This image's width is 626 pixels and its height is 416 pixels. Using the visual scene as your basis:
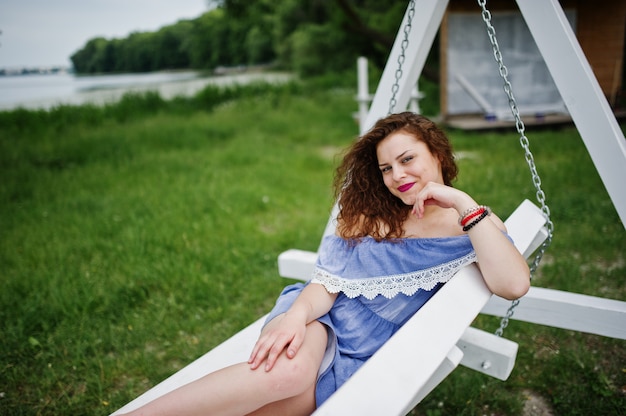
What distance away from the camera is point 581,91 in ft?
5.35

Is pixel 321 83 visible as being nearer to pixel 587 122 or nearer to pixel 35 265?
pixel 35 265

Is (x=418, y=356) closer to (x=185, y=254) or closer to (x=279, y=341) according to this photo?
(x=279, y=341)

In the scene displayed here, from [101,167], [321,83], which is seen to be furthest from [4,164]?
[321,83]

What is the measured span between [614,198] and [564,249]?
2.10 m

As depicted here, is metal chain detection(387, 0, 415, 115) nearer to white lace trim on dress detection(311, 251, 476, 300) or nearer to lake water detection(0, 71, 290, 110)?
white lace trim on dress detection(311, 251, 476, 300)

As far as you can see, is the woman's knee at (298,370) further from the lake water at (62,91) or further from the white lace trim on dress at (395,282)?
the lake water at (62,91)

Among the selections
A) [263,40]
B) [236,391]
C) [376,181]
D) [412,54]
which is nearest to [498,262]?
[376,181]

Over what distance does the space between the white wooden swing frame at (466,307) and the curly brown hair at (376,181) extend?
31 cm

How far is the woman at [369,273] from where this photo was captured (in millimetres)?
1368

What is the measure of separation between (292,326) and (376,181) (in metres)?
0.70

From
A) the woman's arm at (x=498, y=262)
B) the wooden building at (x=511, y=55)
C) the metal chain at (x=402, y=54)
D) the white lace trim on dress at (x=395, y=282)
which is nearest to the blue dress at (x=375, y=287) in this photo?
the white lace trim on dress at (x=395, y=282)

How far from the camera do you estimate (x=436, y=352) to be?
3.92 ft

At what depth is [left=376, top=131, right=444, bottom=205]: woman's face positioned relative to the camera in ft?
5.37

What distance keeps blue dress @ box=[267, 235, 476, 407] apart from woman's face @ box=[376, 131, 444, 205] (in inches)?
7.3
